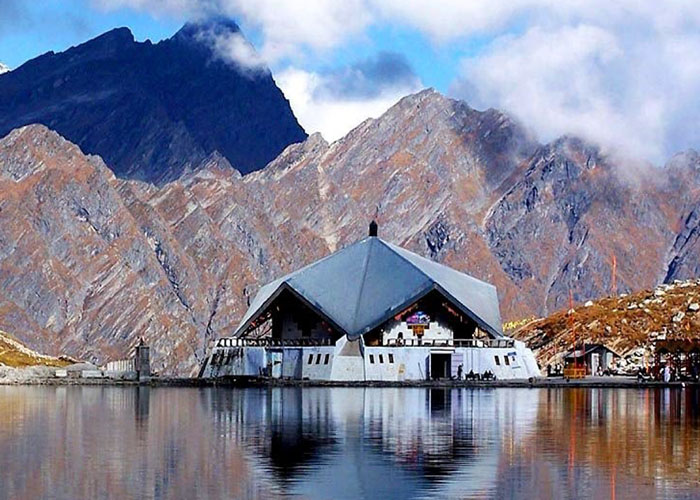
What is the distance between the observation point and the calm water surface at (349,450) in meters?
28.8

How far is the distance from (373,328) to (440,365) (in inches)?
228

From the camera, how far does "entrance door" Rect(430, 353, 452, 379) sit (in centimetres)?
9712

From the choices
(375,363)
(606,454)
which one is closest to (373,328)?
(375,363)

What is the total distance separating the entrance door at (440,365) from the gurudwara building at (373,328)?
0.22 ft

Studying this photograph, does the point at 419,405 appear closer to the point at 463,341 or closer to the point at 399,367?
the point at 399,367

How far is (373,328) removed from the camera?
331 feet

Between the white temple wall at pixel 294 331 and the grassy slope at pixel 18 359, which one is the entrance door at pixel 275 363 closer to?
the white temple wall at pixel 294 331

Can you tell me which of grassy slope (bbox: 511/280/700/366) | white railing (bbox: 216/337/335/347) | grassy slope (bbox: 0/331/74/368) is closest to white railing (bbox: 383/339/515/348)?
white railing (bbox: 216/337/335/347)

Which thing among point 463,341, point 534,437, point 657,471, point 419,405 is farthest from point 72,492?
point 463,341

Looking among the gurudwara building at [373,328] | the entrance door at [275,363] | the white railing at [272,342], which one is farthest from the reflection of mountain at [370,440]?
the white railing at [272,342]

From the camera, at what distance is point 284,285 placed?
345 ft

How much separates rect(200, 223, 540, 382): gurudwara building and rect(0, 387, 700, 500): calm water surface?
31.8m

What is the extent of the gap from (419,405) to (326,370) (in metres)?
33.1

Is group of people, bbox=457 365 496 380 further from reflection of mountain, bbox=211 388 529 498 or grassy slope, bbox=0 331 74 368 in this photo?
grassy slope, bbox=0 331 74 368
